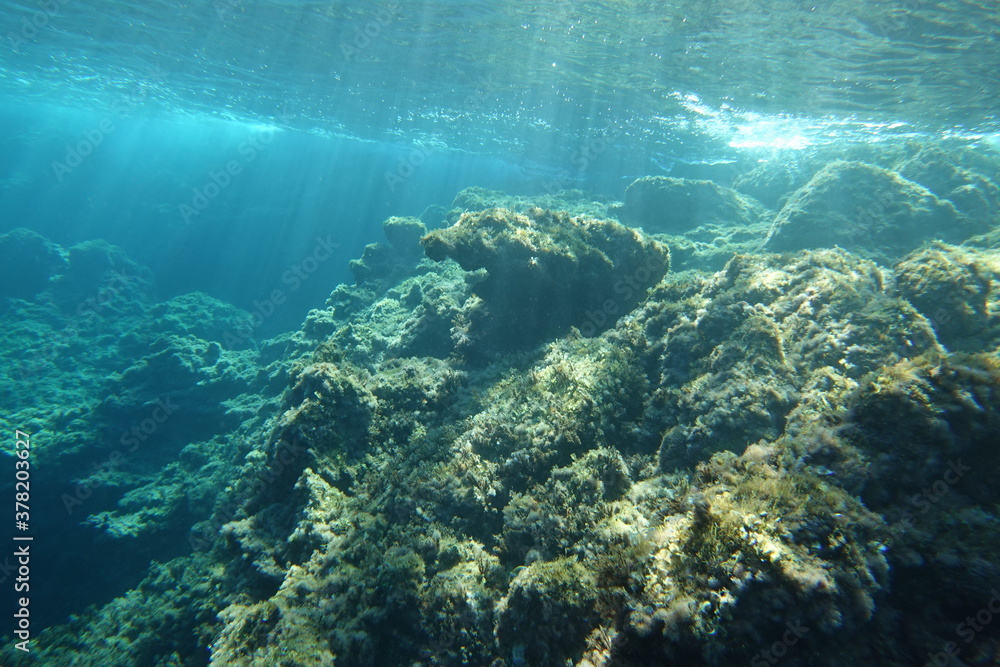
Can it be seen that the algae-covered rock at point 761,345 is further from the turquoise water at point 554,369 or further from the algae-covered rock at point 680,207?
the algae-covered rock at point 680,207

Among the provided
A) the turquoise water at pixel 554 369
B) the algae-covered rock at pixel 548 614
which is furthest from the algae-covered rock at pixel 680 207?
the algae-covered rock at pixel 548 614

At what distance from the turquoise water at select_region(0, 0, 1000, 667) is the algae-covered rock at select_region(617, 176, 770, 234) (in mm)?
144

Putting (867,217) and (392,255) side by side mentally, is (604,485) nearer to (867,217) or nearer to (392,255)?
(867,217)

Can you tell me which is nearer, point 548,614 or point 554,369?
point 548,614

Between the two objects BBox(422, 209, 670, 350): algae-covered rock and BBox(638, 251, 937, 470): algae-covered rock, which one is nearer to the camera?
BBox(638, 251, 937, 470): algae-covered rock

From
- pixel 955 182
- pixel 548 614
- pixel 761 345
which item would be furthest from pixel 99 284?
pixel 955 182

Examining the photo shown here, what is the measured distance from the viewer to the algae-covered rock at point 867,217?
12391 mm

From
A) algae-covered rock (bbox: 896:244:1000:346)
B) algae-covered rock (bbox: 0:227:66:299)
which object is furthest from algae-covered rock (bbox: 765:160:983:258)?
algae-covered rock (bbox: 0:227:66:299)

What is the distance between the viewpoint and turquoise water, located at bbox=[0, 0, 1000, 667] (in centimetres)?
292

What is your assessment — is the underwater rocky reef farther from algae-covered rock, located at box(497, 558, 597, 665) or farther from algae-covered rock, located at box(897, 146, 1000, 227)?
algae-covered rock, located at box(897, 146, 1000, 227)

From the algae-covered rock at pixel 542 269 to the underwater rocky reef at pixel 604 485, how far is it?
0.17ft

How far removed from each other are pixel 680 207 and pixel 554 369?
1502cm

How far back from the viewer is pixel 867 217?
41.5 feet

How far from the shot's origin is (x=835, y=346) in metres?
5.26
